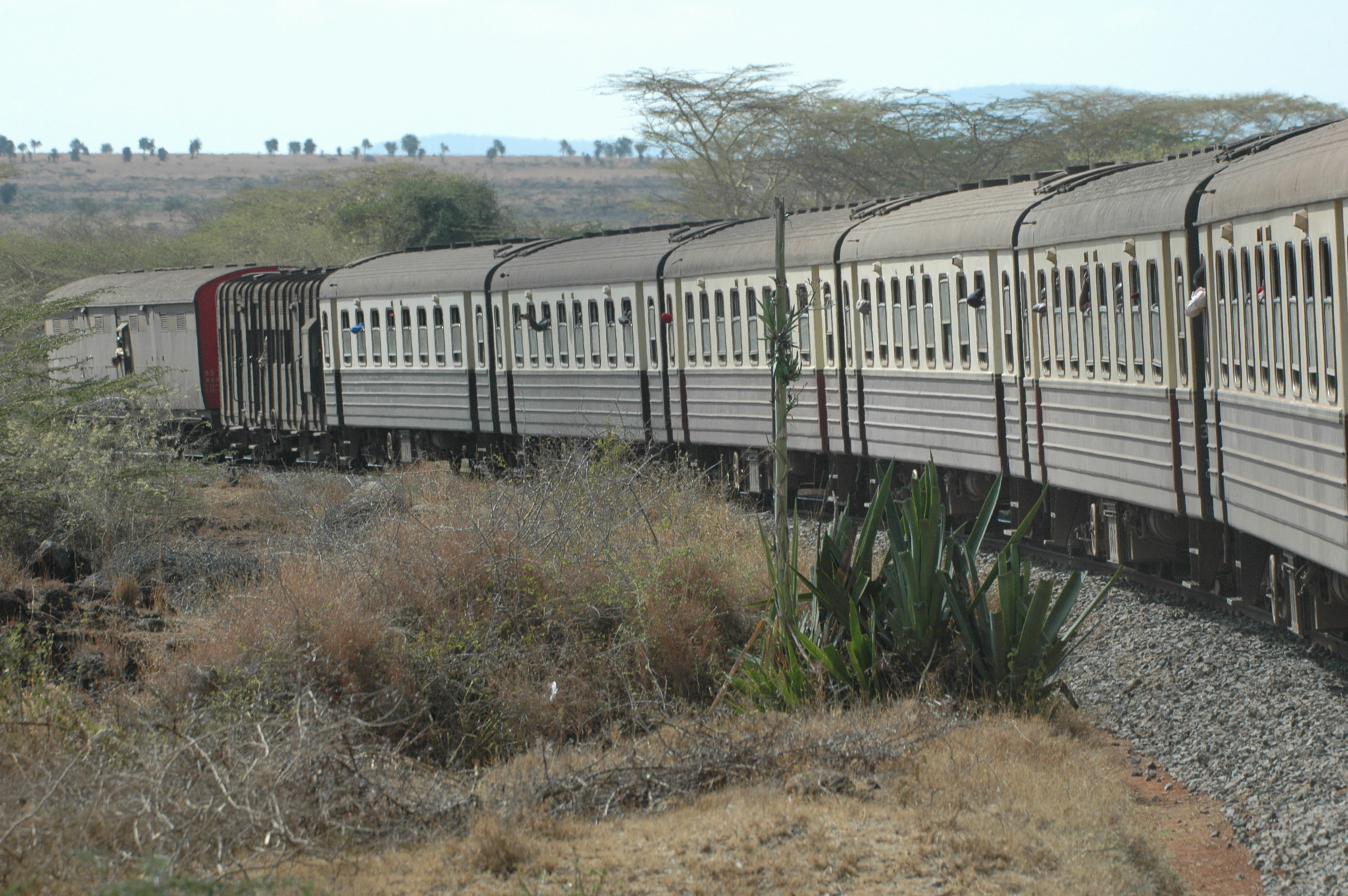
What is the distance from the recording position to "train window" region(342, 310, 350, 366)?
25.9 m

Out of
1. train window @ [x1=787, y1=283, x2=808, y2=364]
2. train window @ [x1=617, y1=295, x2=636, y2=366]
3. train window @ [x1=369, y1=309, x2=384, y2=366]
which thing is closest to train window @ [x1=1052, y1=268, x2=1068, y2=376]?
train window @ [x1=787, y1=283, x2=808, y2=364]

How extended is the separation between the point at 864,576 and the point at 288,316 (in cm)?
1893

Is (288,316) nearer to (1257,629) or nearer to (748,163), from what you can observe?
(1257,629)

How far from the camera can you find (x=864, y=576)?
10.3 metres

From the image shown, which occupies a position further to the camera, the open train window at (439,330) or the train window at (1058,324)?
the open train window at (439,330)

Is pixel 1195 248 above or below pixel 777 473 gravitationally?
above

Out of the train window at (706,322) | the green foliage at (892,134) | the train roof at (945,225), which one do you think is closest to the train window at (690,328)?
the train window at (706,322)

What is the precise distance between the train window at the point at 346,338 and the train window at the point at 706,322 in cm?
874

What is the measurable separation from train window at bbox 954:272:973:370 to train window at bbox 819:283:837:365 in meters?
2.30

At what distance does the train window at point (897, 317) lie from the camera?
1596 centimetres

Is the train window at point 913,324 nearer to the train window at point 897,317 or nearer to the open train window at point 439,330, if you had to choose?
the train window at point 897,317

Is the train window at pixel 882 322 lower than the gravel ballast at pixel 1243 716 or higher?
higher

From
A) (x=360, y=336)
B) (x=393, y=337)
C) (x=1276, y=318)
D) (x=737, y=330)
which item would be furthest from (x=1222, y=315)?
(x=360, y=336)

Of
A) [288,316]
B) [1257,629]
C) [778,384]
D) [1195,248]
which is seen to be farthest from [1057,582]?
[288,316]
